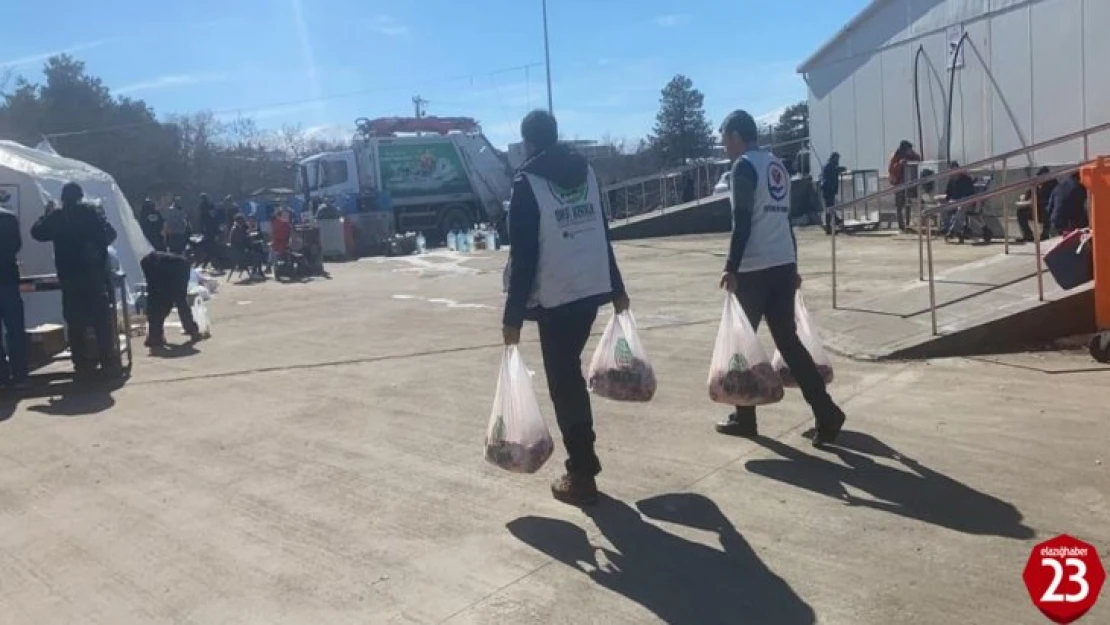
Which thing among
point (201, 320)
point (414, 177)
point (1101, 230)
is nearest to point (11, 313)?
point (201, 320)

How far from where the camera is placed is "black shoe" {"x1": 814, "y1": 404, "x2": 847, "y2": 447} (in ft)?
18.0

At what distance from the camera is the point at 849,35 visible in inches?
890

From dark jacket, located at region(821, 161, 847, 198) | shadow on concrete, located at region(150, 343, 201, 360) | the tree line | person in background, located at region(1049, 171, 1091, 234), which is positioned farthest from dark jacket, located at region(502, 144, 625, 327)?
the tree line

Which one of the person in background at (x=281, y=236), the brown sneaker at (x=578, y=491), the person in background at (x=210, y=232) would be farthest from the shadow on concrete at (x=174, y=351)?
the person in background at (x=210, y=232)

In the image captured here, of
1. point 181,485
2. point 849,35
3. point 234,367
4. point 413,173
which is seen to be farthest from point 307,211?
point 181,485

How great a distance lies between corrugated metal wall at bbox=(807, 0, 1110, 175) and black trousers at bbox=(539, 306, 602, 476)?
13.6m

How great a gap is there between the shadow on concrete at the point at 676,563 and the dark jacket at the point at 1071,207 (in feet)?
30.6

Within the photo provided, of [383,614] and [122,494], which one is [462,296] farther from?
[383,614]

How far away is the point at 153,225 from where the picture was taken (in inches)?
789

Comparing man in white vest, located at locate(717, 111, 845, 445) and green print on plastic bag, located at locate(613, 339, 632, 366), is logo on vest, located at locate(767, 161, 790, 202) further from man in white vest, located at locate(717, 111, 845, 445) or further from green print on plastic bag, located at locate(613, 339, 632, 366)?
green print on plastic bag, located at locate(613, 339, 632, 366)

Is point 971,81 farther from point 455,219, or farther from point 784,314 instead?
point 455,219

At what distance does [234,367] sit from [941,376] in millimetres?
6286

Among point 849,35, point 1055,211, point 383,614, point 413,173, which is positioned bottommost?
point 383,614

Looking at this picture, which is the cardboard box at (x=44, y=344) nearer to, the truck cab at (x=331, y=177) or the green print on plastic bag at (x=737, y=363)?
the green print on plastic bag at (x=737, y=363)
